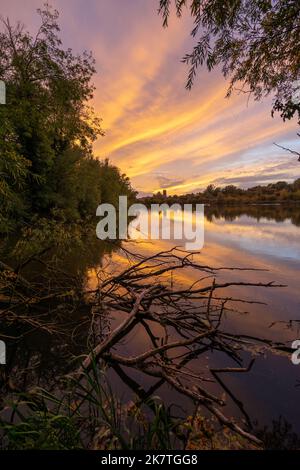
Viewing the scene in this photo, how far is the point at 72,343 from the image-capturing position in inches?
191

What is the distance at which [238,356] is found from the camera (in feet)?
14.2

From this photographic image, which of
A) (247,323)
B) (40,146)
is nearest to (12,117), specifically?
(40,146)

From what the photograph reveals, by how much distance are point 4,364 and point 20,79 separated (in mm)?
21393

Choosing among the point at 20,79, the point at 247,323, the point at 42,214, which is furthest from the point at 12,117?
the point at 247,323

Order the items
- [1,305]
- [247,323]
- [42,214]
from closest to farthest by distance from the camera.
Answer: [247,323] → [1,305] → [42,214]

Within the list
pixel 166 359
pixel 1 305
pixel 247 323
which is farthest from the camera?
pixel 1 305

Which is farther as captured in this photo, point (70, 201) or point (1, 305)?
point (70, 201)

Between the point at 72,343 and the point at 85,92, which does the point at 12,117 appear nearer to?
the point at 85,92

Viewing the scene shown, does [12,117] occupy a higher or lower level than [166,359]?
higher

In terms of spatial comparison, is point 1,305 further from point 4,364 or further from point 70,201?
point 70,201

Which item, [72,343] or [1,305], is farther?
[1,305]

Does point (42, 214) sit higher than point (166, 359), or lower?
higher
